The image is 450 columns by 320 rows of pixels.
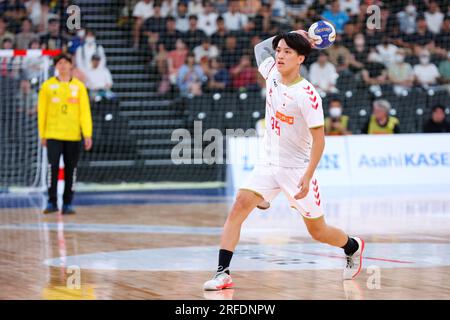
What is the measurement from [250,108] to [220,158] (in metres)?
1.27

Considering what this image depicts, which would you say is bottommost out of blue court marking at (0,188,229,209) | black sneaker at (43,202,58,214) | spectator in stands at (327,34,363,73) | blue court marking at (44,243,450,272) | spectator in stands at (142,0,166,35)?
blue court marking at (0,188,229,209)

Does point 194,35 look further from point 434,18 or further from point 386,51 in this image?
point 434,18

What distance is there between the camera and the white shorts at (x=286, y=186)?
7750 millimetres

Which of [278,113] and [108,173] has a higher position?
[278,113]

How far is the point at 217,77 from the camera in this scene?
21609 mm

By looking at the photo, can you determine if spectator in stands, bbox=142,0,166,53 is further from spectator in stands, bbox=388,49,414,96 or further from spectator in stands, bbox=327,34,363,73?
spectator in stands, bbox=388,49,414,96

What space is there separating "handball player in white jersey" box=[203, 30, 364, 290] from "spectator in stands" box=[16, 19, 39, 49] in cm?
1340

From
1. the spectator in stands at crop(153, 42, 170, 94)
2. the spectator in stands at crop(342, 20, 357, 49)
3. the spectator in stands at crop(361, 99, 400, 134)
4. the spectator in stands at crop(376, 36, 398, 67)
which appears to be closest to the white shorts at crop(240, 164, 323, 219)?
the spectator in stands at crop(361, 99, 400, 134)

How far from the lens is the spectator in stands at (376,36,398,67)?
22234 millimetres

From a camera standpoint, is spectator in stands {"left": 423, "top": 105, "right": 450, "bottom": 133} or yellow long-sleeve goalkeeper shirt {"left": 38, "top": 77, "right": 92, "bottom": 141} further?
spectator in stands {"left": 423, "top": 105, "right": 450, "bottom": 133}

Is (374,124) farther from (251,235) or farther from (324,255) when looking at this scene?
(324,255)

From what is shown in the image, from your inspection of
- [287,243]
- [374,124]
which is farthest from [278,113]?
[374,124]
